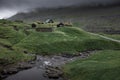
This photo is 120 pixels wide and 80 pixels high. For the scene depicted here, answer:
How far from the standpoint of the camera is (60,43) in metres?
153

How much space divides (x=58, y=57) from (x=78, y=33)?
54.2m

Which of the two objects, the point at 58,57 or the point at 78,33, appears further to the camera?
the point at 78,33

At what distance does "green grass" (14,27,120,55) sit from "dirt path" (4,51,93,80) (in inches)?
528

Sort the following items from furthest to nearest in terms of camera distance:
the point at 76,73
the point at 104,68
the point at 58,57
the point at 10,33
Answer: the point at 10,33, the point at 58,57, the point at 76,73, the point at 104,68

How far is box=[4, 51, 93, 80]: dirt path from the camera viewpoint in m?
95.1

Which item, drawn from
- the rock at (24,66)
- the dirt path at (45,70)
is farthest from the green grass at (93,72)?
the rock at (24,66)

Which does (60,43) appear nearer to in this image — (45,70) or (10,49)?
(10,49)

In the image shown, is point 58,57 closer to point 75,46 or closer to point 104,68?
point 75,46

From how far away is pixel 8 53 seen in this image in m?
125

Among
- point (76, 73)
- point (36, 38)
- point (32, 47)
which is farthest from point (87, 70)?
point (36, 38)

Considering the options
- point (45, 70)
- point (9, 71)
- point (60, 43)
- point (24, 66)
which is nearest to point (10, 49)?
point (24, 66)

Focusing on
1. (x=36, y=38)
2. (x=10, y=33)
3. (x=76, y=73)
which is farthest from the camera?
(x=10, y=33)

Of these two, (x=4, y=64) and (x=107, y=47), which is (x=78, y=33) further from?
(x=4, y=64)

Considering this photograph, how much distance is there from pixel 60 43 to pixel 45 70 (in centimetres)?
5033
